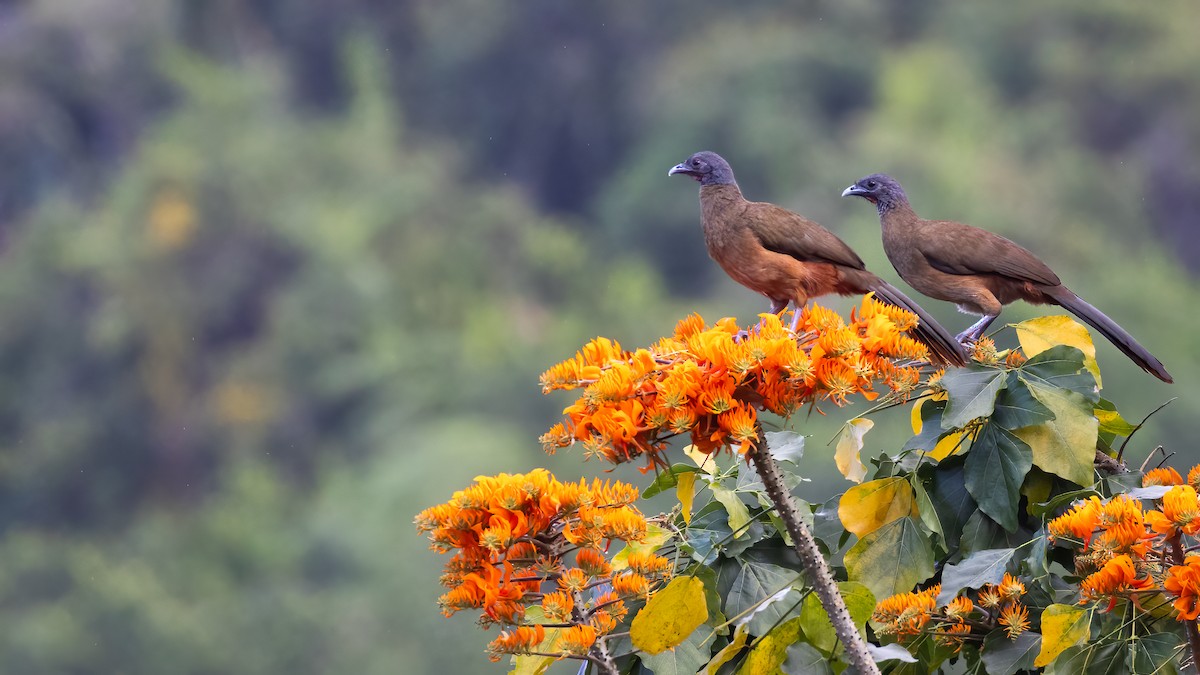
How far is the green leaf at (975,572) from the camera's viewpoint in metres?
2.63

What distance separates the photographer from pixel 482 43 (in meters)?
49.4

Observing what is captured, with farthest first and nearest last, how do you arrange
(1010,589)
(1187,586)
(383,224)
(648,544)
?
(383,224), (648,544), (1010,589), (1187,586)

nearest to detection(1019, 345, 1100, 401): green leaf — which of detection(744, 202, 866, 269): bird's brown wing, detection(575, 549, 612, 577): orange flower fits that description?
detection(575, 549, 612, 577): orange flower

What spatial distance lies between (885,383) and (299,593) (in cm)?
3496

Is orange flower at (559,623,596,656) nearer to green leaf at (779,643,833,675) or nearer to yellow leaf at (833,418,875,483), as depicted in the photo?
green leaf at (779,643,833,675)

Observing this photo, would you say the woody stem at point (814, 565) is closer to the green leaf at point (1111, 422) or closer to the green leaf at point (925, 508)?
the green leaf at point (925, 508)

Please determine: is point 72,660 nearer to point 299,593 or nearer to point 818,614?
point 299,593

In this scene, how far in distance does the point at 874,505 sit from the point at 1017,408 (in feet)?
0.90

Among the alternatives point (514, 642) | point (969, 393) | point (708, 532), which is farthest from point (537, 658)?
point (969, 393)

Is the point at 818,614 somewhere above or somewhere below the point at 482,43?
below

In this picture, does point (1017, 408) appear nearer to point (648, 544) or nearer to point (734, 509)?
point (734, 509)

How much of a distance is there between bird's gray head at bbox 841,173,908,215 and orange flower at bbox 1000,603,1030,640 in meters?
1.83

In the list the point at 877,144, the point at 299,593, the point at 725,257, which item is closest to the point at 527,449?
the point at 299,593

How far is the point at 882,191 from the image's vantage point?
172 inches
